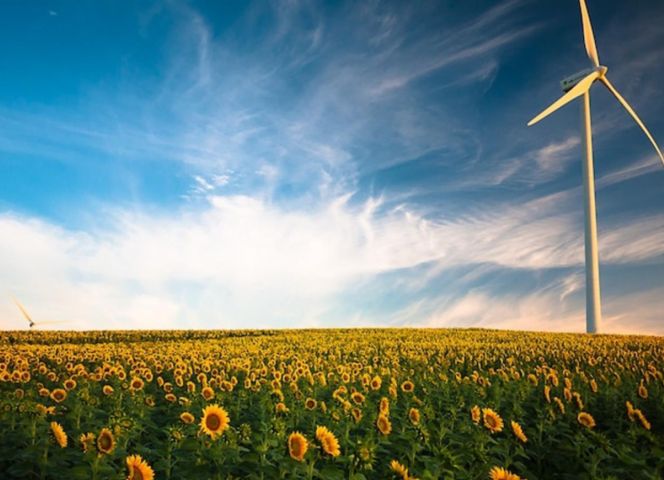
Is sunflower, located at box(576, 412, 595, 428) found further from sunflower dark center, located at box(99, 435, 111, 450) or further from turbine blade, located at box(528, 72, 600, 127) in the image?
turbine blade, located at box(528, 72, 600, 127)

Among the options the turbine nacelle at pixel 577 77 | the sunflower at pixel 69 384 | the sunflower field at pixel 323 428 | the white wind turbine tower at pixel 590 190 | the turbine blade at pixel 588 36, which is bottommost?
the sunflower field at pixel 323 428

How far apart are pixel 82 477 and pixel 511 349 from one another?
1849 cm

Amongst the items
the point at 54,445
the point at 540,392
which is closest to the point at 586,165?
the point at 540,392

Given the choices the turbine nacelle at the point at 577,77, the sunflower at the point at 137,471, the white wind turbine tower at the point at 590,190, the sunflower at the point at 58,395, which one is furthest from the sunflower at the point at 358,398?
the turbine nacelle at the point at 577,77

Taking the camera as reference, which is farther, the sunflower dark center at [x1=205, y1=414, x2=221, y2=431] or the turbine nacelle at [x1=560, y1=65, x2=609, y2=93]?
the turbine nacelle at [x1=560, y1=65, x2=609, y2=93]

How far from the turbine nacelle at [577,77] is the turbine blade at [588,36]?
2.86ft

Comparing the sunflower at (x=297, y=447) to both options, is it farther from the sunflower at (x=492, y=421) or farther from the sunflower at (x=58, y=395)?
the sunflower at (x=58, y=395)

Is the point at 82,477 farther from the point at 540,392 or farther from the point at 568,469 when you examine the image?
the point at 540,392

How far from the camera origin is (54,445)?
20.5 feet

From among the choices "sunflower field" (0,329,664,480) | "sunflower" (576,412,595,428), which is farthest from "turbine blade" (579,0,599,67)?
"sunflower" (576,412,595,428)

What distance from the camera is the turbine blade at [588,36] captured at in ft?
139

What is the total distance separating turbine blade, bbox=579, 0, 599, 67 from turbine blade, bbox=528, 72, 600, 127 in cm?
191

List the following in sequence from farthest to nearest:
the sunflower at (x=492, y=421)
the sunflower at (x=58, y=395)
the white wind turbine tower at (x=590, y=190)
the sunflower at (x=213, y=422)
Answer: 1. the white wind turbine tower at (x=590, y=190)
2. the sunflower at (x=58, y=395)
3. the sunflower at (x=492, y=421)
4. the sunflower at (x=213, y=422)

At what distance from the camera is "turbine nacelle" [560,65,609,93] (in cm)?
4144
